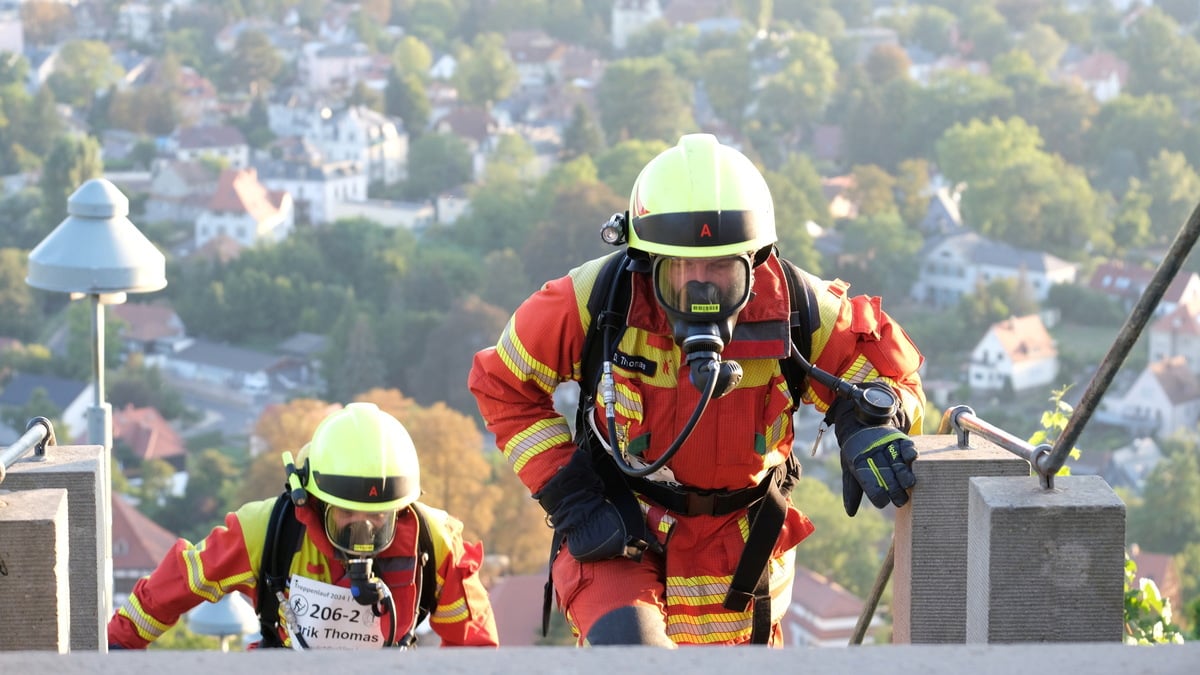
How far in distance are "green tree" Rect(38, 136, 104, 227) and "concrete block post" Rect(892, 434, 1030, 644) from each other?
7026 centimetres

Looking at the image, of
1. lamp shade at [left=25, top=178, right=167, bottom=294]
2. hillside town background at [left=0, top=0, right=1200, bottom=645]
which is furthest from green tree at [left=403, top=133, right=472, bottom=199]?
lamp shade at [left=25, top=178, right=167, bottom=294]

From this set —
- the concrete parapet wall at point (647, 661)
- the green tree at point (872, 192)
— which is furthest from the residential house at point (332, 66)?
the concrete parapet wall at point (647, 661)

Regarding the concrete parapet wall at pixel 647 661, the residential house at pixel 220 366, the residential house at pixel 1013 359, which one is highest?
the concrete parapet wall at pixel 647 661

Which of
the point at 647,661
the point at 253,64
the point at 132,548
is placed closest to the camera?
the point at 647,661

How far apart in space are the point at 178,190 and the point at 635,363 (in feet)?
261

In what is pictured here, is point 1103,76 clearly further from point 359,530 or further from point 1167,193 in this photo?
point 359,530

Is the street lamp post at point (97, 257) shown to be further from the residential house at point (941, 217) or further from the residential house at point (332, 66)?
the residential house at point (332, 66)

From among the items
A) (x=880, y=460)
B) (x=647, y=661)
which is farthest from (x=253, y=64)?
(x=647, y=661)

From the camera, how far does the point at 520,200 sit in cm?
7550

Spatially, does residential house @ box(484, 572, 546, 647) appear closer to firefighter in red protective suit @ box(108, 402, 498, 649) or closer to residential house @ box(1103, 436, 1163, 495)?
residential house @ box(1103, 436, 1163, 495)

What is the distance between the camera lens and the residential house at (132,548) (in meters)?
44.3

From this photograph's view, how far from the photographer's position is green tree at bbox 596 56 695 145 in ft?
287

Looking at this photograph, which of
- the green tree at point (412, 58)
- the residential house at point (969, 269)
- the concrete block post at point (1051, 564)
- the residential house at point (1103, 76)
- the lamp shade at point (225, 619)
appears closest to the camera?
the concrete block post at point (1051, 564)

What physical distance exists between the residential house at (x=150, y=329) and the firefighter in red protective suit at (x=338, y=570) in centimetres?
6339
